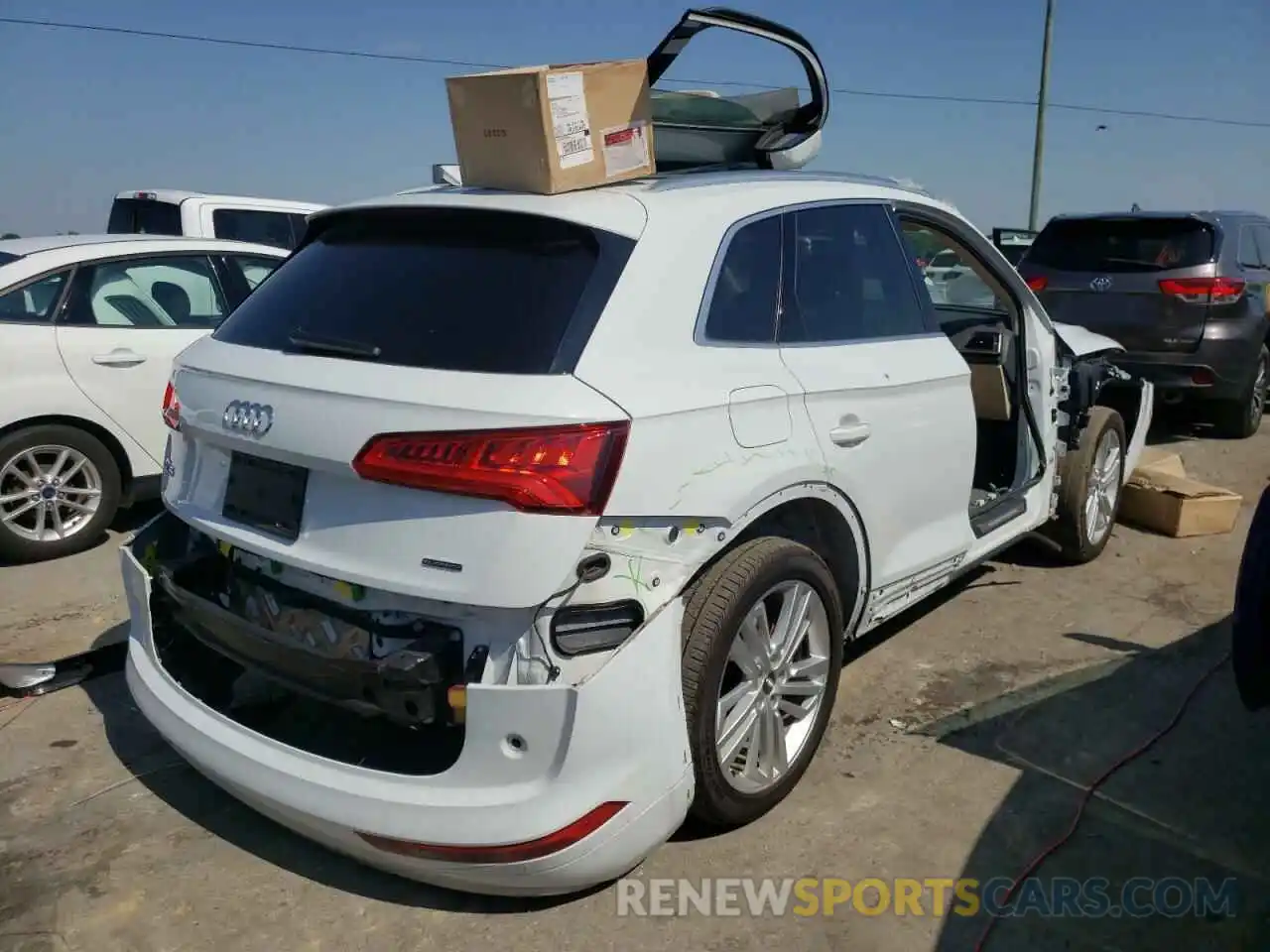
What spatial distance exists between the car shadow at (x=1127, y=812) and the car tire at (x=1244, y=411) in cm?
488

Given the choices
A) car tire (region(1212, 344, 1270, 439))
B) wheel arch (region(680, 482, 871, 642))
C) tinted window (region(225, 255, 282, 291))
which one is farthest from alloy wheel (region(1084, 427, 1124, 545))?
tinted window (region(225, 255, 282, 291))

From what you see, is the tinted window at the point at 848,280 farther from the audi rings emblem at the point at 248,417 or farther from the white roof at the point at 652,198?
the audi rings emblem at the point at 248,417

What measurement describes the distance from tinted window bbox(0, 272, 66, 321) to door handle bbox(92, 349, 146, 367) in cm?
32

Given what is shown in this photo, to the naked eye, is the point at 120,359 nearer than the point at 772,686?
No

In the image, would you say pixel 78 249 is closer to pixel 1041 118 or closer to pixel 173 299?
pixel 173 299

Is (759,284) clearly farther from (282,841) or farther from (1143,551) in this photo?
(1143,551)

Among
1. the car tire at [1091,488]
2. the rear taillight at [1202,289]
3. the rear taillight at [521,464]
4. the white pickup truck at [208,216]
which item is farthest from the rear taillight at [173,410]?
the rear taillight at [1202,289]

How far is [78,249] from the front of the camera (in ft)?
18.5

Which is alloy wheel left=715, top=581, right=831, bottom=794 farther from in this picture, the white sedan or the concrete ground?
the white sedan

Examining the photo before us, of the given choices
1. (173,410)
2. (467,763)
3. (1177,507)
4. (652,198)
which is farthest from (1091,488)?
(173,410)

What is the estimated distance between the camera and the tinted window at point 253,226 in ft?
31.3

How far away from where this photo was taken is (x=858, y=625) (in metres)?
3.54

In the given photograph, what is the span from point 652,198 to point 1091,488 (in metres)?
3.38

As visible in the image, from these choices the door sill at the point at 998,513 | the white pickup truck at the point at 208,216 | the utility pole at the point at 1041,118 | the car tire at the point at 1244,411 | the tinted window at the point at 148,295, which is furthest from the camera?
the utility pole at the point at 1041,118
